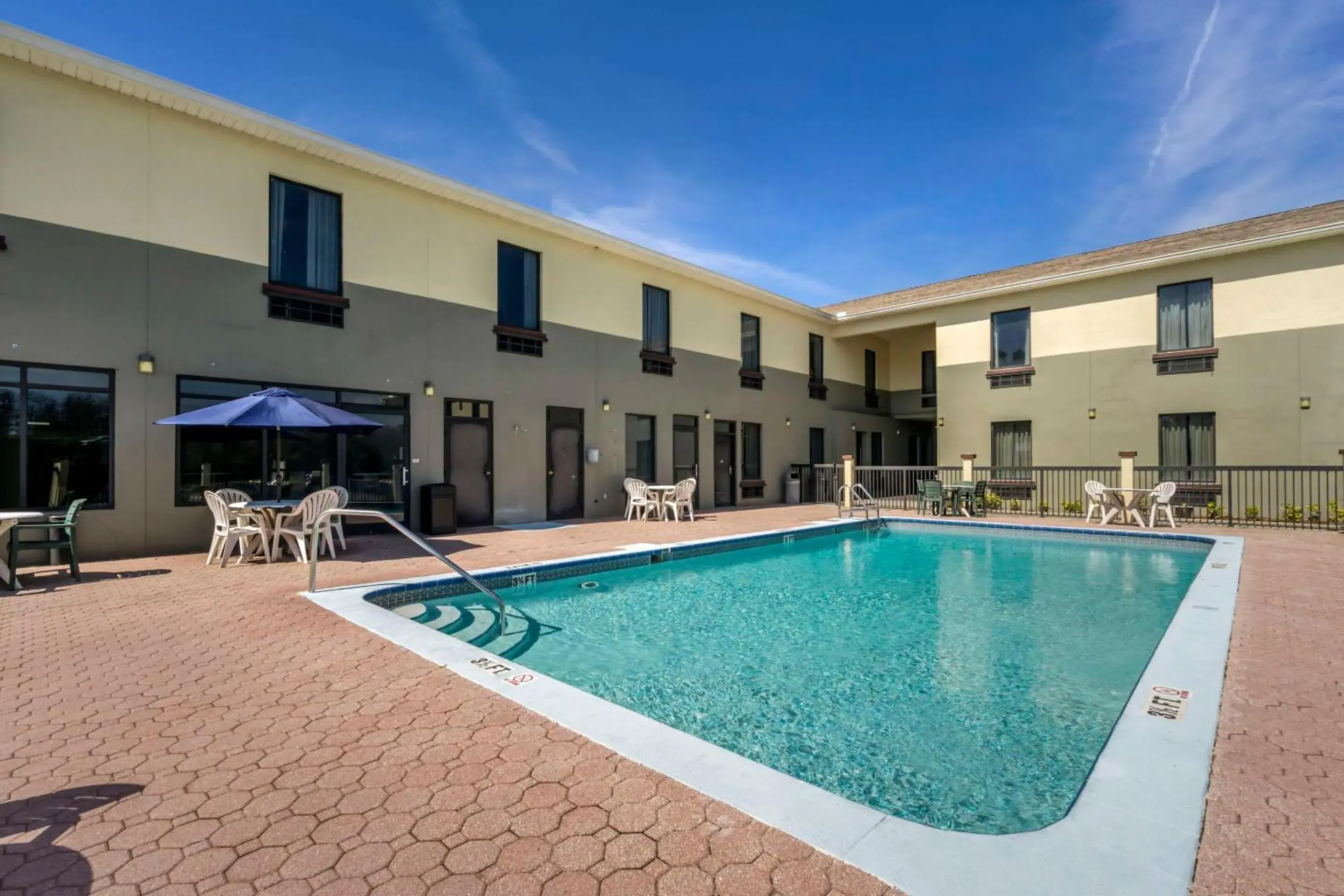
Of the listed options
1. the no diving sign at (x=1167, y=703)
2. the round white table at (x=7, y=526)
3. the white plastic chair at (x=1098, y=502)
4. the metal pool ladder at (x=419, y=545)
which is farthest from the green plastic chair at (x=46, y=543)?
the white plastic chair at (x=1098, y=502)

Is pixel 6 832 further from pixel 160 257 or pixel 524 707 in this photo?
pixel 160 257

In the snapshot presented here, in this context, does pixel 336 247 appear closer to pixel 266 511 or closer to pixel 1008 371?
pixel 266 511

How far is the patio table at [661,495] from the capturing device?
40.7ft

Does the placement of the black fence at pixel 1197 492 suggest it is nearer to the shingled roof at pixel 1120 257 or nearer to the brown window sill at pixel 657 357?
the shingled roof at pixel 1120 257

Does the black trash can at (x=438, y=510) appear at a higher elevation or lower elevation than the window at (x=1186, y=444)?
lower

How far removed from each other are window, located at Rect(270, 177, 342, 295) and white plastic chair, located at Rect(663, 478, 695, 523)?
6.78 meters

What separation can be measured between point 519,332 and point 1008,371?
12.1 metres

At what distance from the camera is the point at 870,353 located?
2106 centimetres

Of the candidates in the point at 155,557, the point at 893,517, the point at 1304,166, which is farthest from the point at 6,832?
the point at 1304,166

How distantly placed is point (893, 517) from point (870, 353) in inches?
373

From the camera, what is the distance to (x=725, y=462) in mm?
15969

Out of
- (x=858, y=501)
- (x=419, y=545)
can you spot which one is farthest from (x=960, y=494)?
(x=419, y=545)

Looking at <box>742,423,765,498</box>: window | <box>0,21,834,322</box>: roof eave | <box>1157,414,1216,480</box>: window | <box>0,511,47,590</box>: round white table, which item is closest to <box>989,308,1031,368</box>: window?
<box>1157,414,1216,480</box>: window

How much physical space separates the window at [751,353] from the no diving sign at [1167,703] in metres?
13.6
